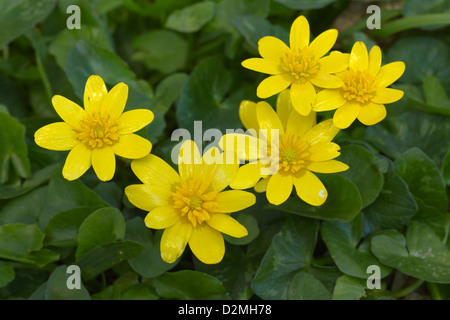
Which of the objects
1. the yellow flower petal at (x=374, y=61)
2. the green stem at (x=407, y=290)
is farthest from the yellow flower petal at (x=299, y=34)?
the green stem at (x=407, y=290)

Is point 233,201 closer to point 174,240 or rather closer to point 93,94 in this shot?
point 174,240

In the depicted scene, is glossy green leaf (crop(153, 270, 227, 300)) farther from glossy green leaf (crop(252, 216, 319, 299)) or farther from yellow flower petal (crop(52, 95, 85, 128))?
yellow flower petal (crop(52, 95, 85, 128))

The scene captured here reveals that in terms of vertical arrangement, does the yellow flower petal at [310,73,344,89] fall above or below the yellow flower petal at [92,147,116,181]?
above

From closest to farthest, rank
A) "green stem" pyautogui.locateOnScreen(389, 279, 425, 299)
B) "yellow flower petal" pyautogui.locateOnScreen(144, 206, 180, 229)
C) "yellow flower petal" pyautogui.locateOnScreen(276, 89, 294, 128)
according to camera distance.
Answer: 1. "yellow flower petal" pyautogui.locateOnScreen(144, 206, 180, 229)
2. "yellow flower petal" pyautogui.locateOnScreen(276, 89, 294, 128)
3. "green stem" pyautogui.locateOnScreen(389, 279, 425, 299)

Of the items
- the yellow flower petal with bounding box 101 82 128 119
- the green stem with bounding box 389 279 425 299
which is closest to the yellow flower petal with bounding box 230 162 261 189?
the yellow flower petal with bounding box 101 82 128 119

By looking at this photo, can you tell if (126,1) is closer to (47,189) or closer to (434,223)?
(47,189)
